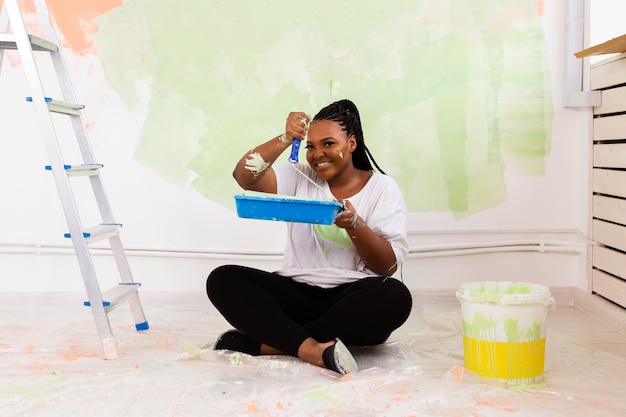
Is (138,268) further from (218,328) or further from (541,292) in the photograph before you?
(541,292)

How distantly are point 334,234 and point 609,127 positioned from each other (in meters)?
1.26

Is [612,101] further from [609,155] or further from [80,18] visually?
[80,18]

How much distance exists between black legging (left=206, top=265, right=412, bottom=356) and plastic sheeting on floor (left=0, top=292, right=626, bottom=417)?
9cm

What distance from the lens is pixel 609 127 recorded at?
2.75 m

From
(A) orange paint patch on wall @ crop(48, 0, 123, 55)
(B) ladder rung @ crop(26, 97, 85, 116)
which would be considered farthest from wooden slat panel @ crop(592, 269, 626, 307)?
(A) orange paint patch on wall @ crop(48, 0, 123, 55)

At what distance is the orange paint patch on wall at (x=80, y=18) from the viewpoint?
10.2ft

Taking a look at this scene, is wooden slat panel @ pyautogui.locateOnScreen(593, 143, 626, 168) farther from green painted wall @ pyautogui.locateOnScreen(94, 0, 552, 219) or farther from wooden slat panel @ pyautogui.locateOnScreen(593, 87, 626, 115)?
green painted wall @ pyautogui.locateOnScreen(94, 0, 552, 219)

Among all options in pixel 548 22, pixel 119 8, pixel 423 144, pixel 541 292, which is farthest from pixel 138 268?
pixel 548 22

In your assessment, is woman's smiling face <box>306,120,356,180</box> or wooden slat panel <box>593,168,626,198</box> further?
wooden slat panel <box>593,168,626,198</box>

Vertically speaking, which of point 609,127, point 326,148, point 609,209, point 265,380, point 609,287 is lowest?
point 609,287

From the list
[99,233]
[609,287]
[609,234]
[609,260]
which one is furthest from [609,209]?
[99,233]

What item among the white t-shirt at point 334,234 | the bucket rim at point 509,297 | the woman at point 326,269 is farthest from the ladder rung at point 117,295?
the bucket rim at point 509,297

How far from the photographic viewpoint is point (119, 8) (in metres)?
3.10

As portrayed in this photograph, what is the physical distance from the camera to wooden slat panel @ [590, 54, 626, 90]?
2.62m
